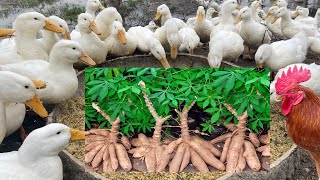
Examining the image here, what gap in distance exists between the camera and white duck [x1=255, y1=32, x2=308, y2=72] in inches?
205

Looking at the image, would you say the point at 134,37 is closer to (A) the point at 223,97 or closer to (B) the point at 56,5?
(A) the point at 223,97

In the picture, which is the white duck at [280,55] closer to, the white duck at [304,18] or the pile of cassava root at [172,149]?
the white duck at [304,18]

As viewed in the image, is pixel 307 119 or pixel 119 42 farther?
pixel 119 42

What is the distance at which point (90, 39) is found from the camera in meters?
5.28

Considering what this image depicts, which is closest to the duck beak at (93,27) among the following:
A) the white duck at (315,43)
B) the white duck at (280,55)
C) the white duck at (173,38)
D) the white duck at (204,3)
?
the white duck at (173,38)

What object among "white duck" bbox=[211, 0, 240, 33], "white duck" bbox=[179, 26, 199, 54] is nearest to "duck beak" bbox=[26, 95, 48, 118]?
"white duck" bbox=[179, 26, 199, 54]

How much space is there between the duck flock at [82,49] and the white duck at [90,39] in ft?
0.04

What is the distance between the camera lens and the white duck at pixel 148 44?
5274mm

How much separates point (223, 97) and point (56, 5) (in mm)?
8097

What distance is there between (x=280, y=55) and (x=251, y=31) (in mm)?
982

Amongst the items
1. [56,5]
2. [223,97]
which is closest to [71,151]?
[223,97]

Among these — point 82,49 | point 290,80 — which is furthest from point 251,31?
point 290,80

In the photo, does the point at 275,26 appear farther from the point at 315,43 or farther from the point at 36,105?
the point at 36,105

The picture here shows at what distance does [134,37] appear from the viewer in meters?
5.86
